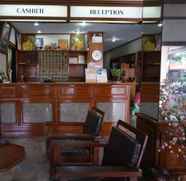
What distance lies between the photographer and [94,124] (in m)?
3.22

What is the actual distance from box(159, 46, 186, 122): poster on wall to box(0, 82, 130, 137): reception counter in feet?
9.38

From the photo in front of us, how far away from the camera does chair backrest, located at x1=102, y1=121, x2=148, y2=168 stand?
6.30ft

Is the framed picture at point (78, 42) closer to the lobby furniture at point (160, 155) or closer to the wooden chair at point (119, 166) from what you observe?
the lobby furniture at point (160, 155)

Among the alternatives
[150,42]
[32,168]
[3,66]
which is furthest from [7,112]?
[150,42]

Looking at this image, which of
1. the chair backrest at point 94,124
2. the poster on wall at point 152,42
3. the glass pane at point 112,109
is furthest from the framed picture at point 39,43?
the poster on wall at point 152,42

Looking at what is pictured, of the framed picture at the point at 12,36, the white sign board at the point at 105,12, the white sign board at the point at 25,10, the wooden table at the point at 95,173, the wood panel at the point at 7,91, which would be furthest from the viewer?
the framed picture at the point at 12,36

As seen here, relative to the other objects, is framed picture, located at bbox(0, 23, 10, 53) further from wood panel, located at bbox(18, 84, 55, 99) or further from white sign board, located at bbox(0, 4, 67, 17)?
white sign board, located at bbox(0, 4, 67, 17)

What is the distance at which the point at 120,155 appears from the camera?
6.99 feet

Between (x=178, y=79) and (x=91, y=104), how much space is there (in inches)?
120

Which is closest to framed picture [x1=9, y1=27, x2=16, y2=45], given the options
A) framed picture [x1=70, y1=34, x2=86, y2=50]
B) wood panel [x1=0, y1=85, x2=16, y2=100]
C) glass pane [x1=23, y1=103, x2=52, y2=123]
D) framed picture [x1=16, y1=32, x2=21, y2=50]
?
framed picture [x1=16, y1=32, x2=21, y2=50]

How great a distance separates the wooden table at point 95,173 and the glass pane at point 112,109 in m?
3.77

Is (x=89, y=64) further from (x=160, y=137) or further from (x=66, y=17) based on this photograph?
(x=160, y=137)

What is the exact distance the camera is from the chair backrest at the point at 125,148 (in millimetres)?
1921

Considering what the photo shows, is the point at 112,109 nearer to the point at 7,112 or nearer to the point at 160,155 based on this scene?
the point at 7,112
